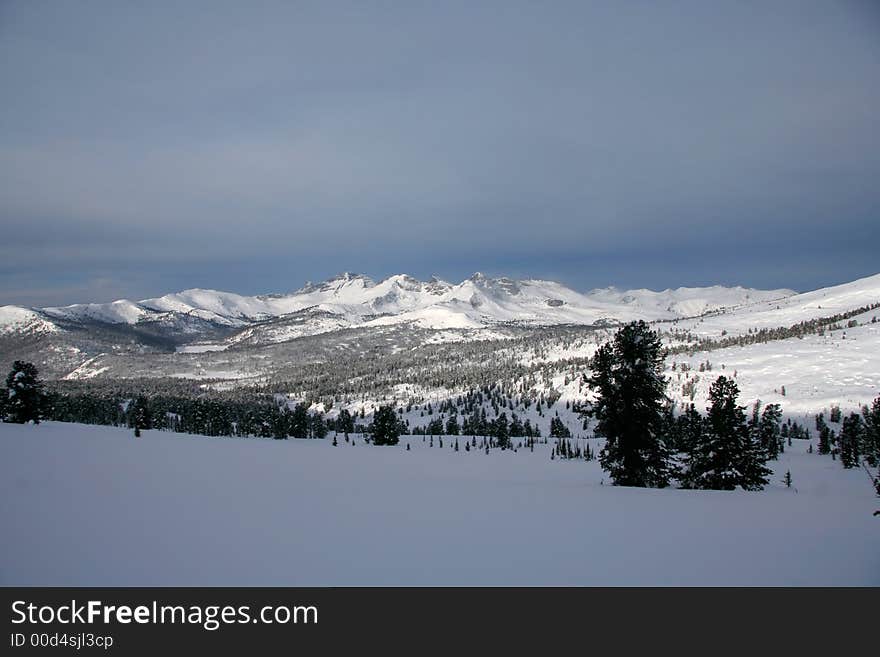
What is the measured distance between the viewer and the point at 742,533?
8789mm

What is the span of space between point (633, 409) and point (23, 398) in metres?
39.4

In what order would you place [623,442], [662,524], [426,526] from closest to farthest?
[426,526] → [662,524] → [623,442]

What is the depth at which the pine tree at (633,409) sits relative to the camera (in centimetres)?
2200

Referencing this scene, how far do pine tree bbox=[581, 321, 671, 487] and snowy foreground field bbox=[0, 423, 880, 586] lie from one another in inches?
339

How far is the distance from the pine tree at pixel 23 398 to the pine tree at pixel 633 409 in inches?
1438

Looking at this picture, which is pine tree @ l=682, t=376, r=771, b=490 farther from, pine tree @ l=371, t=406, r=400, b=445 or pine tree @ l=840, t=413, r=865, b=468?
pine tree @ l=840, t=413, r=865, b=468

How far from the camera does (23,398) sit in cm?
3016

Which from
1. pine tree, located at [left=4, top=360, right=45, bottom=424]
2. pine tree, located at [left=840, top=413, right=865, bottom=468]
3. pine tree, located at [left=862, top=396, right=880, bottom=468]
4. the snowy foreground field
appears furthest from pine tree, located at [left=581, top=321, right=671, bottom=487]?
pine tree, located at [left=840, top=413, right=865, bottom=468]

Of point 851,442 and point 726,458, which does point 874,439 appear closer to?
point 726,458

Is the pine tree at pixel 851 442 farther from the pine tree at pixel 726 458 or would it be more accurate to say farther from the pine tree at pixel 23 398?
the pine tree at pixel 23 398
